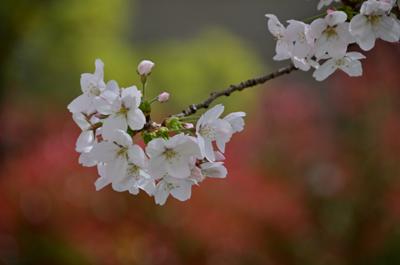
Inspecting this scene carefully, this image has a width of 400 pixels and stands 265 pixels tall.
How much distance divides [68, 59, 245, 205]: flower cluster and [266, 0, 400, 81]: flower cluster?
0.42 feet

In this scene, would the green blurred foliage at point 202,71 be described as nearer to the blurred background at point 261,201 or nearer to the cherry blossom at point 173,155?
the blurred background at point 261,201

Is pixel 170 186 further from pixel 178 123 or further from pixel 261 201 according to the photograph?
pixel 261 201

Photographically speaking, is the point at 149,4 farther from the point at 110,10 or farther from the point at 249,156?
the point at 249,156

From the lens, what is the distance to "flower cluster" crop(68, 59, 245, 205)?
97 cm

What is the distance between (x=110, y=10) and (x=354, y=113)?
286cm

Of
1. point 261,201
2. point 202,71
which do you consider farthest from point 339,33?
point 202,71

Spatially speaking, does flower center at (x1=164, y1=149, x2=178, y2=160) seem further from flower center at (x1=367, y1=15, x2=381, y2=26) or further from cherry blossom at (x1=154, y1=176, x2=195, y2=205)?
flower center at (x1=367, y1=15, x2=381, y2=26)

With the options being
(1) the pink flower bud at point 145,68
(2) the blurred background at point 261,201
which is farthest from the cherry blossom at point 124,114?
(2) the blurred background at point 261,201

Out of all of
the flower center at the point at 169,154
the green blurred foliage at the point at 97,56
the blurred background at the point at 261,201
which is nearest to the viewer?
the flower center at the point at 169,154

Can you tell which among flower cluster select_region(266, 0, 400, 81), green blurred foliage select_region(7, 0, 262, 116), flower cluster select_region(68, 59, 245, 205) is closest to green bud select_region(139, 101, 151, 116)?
flower cluster select_region(68, 59, 245, 205)

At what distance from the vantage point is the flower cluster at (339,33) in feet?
3.39

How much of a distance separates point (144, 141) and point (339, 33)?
0.29 metres

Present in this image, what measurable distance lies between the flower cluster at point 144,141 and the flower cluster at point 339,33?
0.13 m

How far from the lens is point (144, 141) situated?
102 centimetres
